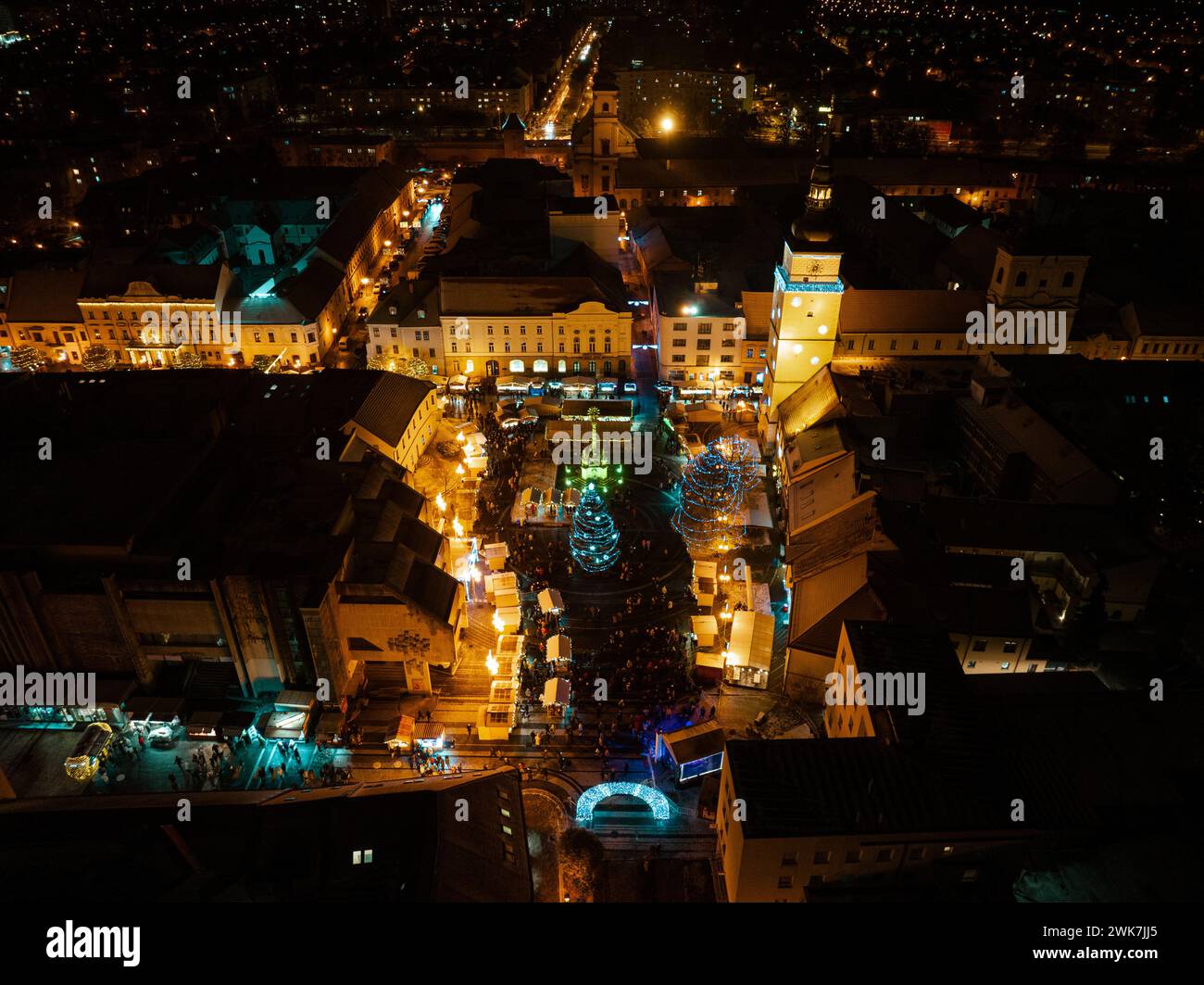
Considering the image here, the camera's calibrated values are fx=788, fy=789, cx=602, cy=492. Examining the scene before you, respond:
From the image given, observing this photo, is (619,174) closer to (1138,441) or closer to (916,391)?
(916,391)

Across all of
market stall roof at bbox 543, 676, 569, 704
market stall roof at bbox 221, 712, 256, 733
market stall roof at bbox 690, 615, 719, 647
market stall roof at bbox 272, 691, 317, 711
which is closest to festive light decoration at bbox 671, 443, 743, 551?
market stall roof at bbox 690, 615, 719, 647

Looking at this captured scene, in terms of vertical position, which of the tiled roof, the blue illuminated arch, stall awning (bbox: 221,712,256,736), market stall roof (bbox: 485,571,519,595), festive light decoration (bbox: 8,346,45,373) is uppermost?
festive light decoration (bbox: 8,346,45,373)

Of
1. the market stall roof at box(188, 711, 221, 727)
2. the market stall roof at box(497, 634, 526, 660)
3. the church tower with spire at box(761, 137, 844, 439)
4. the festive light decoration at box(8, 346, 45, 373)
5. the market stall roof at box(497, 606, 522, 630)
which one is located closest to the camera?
the market stall roof at box(188, 711, 221, 727)

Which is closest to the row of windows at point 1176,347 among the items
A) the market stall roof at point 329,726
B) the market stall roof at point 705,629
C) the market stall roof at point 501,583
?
the market stall roof at point 705,629

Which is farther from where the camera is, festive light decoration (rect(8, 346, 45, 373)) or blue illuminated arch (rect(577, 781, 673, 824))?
festive light decoration (rect(8, 346, 45, 373))

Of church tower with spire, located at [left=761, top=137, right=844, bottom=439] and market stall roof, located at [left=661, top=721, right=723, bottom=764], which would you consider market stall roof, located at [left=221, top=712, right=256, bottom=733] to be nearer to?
market stall roof, located at [left=661, top=721, right=723, bottom=764]

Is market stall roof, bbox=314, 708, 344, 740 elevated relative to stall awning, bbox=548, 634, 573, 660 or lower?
lower

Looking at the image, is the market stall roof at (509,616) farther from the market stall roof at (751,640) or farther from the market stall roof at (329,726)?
the market stall roof at (751,640)

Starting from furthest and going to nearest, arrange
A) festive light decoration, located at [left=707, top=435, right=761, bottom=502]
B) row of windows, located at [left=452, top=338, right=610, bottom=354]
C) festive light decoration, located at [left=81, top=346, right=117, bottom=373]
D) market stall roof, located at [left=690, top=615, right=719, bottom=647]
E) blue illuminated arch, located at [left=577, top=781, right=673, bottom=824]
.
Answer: row of windows, located at [left=452, top=338, right=610, bottom=354] → festive light decoration, located at [left=81, top=346, right=117, bottom=373] → festive light decoration, located at [left=707, top=435, right=761, bottom=502] → market stall roof, located at [left=690, top=615, right=719, bottom=647] → blue illuminated arch, located at [left=577, top=781, right=673, bottom=824]
